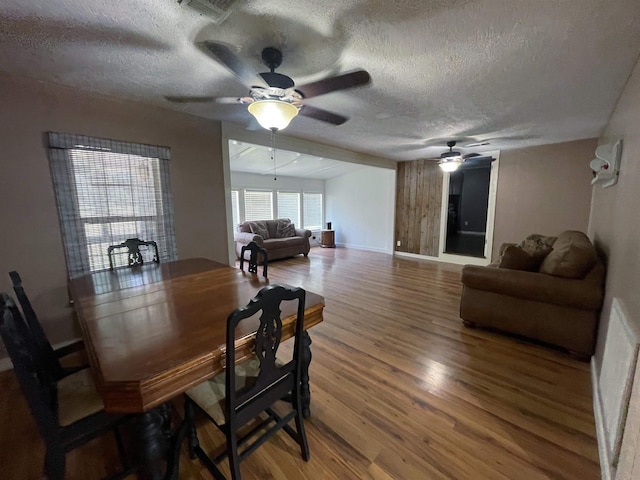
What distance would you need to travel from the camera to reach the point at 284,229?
648 centimetres

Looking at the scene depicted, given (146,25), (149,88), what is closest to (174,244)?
(149,88)

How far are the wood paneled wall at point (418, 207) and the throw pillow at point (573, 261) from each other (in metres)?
3.61

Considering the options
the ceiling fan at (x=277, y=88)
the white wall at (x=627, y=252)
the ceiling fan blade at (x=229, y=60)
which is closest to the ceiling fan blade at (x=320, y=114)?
the ceiling fan at (x=277, y=88)

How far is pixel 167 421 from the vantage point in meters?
1.24

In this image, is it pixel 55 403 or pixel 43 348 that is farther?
pixel 43 348

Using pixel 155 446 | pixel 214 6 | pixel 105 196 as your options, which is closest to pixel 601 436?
pixel 155 446

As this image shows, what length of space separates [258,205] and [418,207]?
404cm

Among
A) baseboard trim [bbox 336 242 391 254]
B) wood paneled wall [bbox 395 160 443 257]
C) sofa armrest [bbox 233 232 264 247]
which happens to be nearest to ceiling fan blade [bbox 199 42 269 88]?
sofa armrest [bbox 233 232 264 247]

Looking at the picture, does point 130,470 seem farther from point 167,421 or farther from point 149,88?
point 149,88

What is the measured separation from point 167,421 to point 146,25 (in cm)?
210

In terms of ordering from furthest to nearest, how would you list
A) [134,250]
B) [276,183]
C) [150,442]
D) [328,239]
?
1. [328,239]
2. [276,183]
3. [134,250]
4. [150,442]

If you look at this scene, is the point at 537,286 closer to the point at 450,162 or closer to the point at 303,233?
the point at 450,162

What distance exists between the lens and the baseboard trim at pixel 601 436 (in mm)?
1180

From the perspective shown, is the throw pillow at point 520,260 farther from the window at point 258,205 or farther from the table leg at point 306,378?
the window at point 258,205
